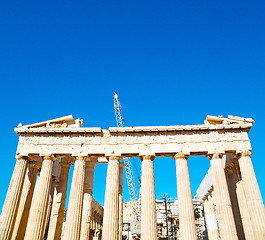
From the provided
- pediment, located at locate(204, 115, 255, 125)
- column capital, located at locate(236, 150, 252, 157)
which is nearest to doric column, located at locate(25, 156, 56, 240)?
pediment, located at locate(204, 115, 255, 125)

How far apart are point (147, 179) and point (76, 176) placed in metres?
6.51

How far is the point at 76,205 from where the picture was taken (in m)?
21.5

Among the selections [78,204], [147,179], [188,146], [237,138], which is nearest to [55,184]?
[78,204]

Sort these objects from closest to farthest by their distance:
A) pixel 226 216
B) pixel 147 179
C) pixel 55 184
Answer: pixel 226 216 < pixel 147 179 < pixel 55 184

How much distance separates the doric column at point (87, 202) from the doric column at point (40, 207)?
4511mm

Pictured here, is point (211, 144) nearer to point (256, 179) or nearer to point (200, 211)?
point (256, 179)

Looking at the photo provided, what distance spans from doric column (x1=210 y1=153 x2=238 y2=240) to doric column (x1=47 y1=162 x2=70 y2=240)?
14.7 metres

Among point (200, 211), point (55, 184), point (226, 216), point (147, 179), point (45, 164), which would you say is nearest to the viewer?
point (226, 216)

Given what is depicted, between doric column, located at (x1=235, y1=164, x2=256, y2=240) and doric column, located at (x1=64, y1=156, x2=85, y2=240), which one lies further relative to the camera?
doric column, located at (x1=235, y1=164, x2=256, y2=240)

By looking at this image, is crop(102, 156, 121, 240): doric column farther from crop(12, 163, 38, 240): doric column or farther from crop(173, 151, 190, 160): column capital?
crop(12, 163, 38, 240): doric column

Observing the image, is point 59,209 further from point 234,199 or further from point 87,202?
point 234,199

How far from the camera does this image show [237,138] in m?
23.7

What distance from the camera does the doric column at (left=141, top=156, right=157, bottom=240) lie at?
20109mm

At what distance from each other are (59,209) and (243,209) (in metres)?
17.7
